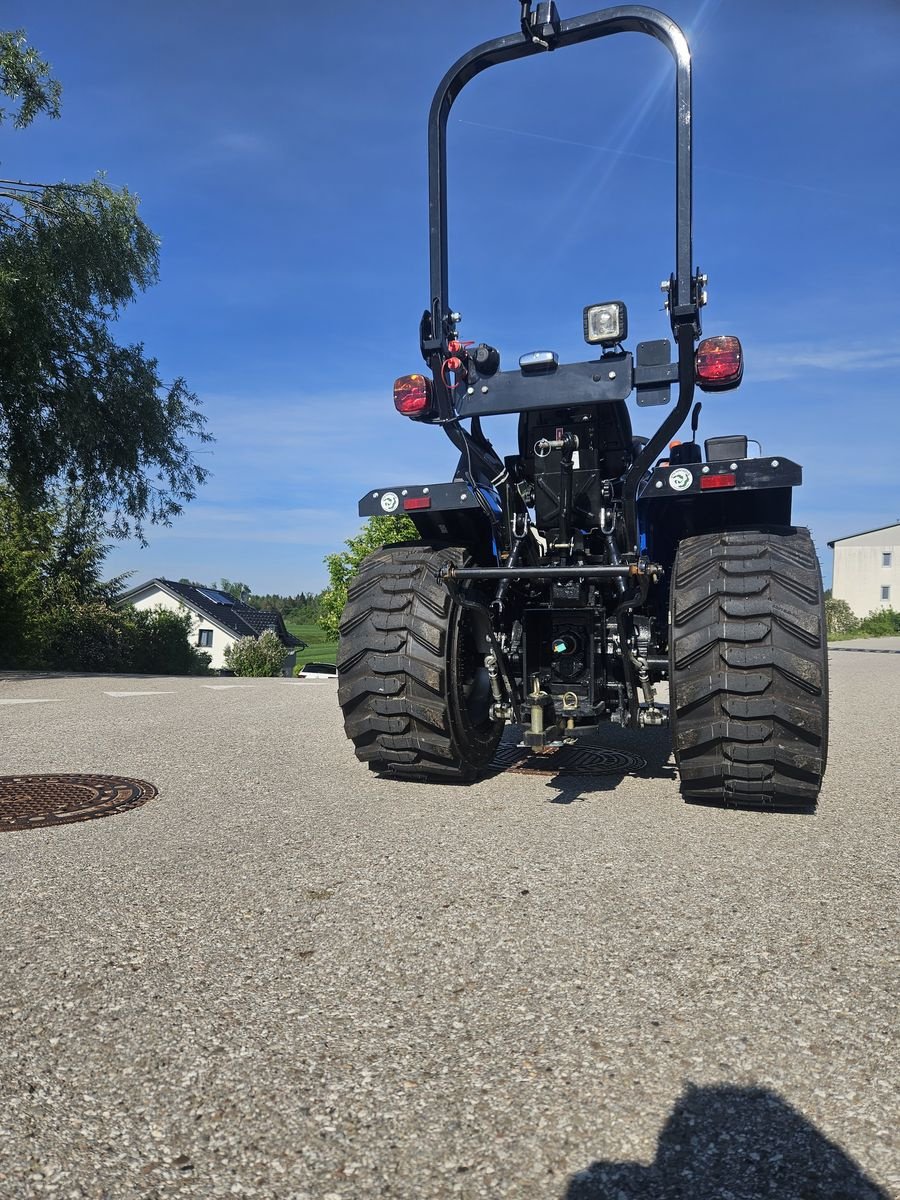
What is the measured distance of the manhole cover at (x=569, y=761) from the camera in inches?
220

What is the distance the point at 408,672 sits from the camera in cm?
476

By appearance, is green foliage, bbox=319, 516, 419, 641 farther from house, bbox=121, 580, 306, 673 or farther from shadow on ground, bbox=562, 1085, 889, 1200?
shadow on ground, bbox=562, 1085, 889, 1200

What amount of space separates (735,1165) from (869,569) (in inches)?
3267

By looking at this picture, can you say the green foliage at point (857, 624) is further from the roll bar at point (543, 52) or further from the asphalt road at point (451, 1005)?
the asphalt road at point (451, 1005)

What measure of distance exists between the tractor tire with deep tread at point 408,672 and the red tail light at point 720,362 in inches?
69.3

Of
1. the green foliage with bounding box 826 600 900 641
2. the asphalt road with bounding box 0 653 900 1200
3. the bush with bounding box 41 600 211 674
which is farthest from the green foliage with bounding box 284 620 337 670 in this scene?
the asphalt road with bounding box 0 653 900 1200

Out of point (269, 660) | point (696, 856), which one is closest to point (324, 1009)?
point (696, 856)

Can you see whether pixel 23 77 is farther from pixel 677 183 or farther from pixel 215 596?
pixel 215 596

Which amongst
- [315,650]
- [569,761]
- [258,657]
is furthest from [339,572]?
[315,650]

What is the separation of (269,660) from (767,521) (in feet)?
131

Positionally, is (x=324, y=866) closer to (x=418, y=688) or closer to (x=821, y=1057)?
(x=418, y=688)

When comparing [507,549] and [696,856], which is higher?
[507,549]

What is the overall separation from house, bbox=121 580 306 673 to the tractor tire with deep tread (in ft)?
181

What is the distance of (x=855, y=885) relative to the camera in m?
3.18
